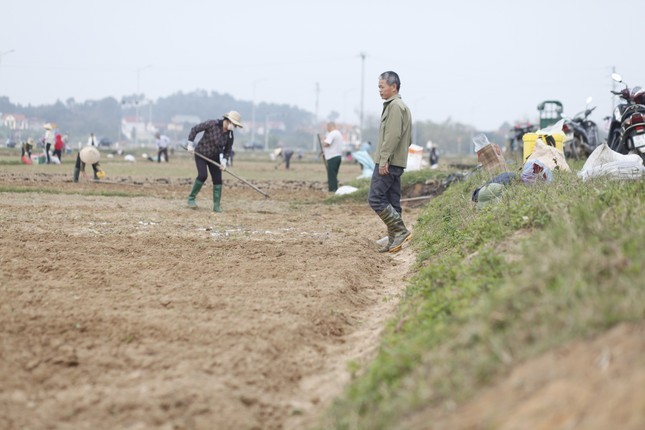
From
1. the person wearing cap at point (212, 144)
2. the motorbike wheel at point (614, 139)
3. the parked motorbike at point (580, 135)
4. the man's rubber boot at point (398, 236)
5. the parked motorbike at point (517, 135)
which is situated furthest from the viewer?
the parked motorbike at point (517, 135)

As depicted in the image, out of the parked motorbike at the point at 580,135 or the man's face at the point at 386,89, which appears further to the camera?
the parked motorbike at the point at 580,135

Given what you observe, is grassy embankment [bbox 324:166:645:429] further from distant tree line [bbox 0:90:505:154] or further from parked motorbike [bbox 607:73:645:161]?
distant tree line [bbox 0:90:505:154]

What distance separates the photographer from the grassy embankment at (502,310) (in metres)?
3.55

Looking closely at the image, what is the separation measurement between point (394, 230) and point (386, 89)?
1.72m

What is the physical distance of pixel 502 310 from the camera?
3.95 metres

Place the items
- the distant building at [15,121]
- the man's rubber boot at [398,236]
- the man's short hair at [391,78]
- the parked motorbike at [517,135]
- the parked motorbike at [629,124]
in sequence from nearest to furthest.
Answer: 1. the man's short hair at [391,78]
2. the man's rubber boot at [398,236]
3. the parked motorbike at [629,124]
4. the parked motorbike at [517,135]
5. the distant building at [15,121]

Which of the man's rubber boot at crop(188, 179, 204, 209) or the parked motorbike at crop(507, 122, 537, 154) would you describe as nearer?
the man's rubber boot at crop(188, 179, 204, 209)

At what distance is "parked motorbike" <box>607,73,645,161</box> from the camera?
11.0 meters

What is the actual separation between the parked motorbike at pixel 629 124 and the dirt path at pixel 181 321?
3902mm

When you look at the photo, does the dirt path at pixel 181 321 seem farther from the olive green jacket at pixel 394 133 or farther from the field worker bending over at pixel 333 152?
the field worker bending over at pixel 333 152

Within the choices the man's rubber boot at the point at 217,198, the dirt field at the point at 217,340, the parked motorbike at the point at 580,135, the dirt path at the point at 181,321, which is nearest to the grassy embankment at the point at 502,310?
the dirt field at the point at 217,340

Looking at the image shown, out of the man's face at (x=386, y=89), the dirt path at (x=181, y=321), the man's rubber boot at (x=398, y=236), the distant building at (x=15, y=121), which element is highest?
the distant building at (x=15, y=121)

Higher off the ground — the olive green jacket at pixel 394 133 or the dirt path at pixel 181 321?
the olive green jacket at pixel 394 133

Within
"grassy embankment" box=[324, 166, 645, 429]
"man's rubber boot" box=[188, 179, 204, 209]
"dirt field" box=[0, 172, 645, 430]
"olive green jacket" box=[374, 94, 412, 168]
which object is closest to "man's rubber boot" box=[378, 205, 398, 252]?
"dirt field" box=[0, 172, 645, 430]
